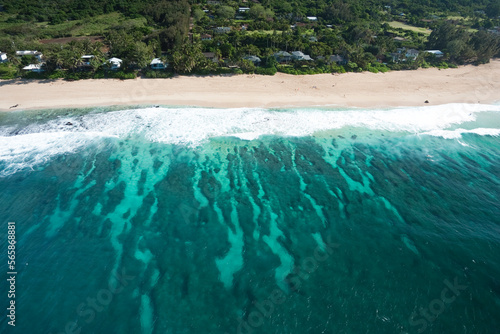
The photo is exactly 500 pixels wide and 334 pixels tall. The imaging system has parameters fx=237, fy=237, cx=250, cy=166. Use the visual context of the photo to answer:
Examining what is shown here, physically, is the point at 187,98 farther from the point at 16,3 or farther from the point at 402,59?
the point at 16,3

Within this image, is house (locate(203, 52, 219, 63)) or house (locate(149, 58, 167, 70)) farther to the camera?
house (locate(203, 52, 219, 63))

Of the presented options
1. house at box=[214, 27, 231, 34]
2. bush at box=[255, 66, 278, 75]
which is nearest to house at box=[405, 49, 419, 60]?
bush at box=[255, 66, 278, 75]

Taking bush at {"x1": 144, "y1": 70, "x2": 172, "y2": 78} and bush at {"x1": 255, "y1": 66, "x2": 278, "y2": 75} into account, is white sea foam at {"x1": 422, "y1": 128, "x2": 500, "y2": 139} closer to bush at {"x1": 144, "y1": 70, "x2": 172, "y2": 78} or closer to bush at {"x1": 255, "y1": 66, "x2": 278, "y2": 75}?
bush at {"x1": 255, "y1": 66, "x2": 278, "y2": 75}

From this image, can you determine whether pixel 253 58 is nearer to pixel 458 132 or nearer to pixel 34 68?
pixel 458 132

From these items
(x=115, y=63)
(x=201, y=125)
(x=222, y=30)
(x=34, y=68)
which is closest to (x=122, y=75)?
(x=115, y=63)

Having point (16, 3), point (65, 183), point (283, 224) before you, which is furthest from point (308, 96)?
point (16, 3)

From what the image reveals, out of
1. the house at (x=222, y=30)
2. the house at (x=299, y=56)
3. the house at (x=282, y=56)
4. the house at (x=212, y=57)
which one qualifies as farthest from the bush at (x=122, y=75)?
the house at (x=222, y=30)
